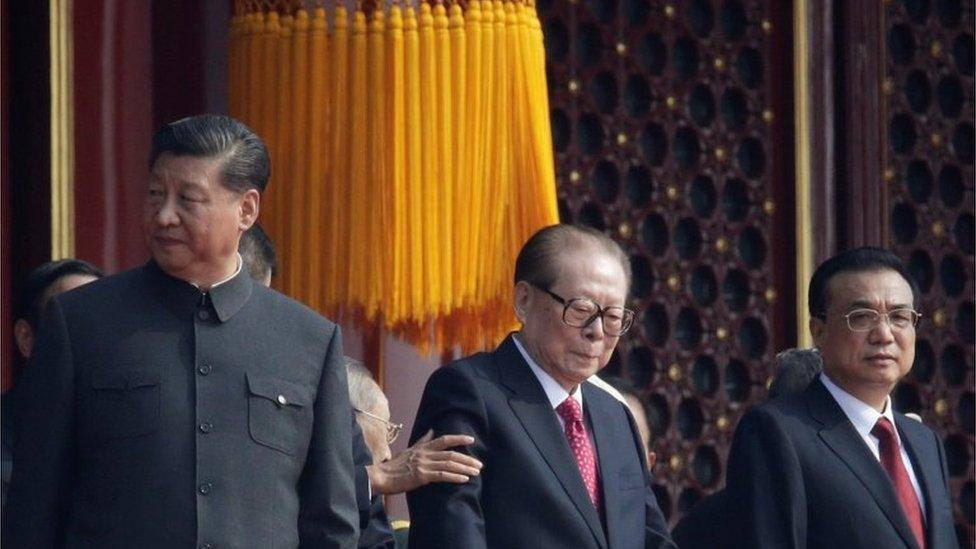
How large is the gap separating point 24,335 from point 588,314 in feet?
4.17

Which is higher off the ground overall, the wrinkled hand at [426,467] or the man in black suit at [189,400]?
the man in black suit at [189,400]

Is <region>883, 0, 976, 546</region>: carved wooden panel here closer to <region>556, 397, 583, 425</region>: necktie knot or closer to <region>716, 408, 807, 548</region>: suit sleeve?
<region>716, 408, 807, 548</region>: suit sleeve

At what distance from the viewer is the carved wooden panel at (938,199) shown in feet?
22.3

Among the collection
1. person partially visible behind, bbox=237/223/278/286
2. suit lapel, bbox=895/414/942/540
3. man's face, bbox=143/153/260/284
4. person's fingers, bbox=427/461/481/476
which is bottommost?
suit lapel, bbox=895/414/942/540

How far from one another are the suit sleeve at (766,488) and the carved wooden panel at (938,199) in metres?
2.24

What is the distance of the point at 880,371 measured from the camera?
4.68 m

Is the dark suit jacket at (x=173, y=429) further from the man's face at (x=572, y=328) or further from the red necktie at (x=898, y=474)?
the red necktie at (x=898, y=474)

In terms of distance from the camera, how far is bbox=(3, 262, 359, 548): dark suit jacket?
3.70 meters

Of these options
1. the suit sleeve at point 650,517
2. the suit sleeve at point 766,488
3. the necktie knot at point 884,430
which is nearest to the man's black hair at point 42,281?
the suit sleeve at point 650,517

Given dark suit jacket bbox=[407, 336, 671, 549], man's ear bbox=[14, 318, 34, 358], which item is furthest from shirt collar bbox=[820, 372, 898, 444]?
man's ear bbox=[14, 318, 34, 358]

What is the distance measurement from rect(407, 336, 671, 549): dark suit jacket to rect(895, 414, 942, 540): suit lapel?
573mm

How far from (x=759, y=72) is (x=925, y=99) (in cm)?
59

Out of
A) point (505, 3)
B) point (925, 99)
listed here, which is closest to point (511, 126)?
point (505, 3)

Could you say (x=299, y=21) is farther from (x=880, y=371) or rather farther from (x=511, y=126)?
(x=880, y=371)
